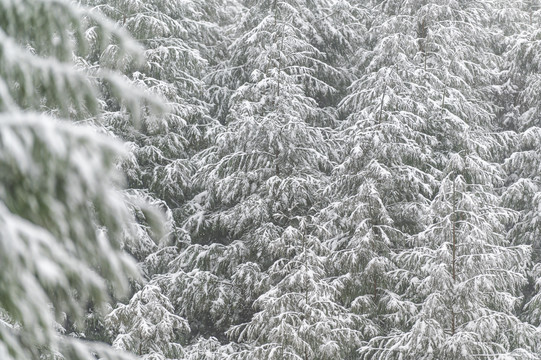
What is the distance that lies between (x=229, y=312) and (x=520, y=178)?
20.4ft

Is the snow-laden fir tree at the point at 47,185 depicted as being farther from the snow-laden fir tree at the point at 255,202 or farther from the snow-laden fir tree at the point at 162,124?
the snow-laden fir tree at the point at 162,124

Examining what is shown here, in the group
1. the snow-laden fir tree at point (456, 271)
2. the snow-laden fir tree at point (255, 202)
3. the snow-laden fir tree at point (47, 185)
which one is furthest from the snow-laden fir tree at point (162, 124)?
the snow-laden fir tree at point (47, 185)

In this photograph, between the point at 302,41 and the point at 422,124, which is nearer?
the point at 422,124

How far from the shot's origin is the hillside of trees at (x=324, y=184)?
7.14 metres

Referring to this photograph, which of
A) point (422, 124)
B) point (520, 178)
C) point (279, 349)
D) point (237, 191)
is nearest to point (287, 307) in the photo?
point (279, 349)

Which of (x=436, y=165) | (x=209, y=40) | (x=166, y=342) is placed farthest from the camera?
(x=209, y=40)

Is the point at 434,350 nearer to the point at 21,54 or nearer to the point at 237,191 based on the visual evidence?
the point at 237,191

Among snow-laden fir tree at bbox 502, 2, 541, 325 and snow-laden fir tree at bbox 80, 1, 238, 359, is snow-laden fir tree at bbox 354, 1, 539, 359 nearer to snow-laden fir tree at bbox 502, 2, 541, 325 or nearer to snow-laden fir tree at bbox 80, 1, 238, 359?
snow-laden fir tree at bbox 502, 2, 541, 325

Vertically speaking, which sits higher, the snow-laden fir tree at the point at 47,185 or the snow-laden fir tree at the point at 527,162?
the snow-laden fir tree at the point at 47,185

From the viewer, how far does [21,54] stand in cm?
188

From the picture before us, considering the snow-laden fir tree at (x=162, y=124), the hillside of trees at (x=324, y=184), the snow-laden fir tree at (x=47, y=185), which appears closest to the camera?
the snow-laden fir tree at (x=47, y=185)

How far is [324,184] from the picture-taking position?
9641 millimetres

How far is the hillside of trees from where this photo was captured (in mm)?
7137

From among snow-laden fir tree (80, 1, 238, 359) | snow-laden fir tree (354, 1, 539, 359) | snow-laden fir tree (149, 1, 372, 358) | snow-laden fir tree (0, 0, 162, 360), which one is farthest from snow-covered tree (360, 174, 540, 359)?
snow-laden fir tree (0, 0, 162, 360)
